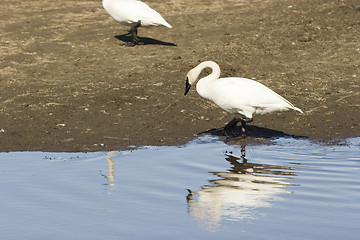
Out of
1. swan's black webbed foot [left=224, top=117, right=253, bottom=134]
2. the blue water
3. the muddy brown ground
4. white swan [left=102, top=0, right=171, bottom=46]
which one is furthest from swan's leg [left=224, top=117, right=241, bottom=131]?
white swan [left=102, top=0, right=171, bottom=46]

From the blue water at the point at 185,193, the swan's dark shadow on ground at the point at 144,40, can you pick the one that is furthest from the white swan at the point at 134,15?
the blue water at the point at 185,193

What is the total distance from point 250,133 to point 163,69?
11.2 feet

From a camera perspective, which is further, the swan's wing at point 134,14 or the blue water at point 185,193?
the swan's wing at point 134,14

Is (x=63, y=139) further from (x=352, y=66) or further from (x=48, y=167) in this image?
(x=352, y=66)

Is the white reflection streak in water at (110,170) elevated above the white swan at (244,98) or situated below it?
below

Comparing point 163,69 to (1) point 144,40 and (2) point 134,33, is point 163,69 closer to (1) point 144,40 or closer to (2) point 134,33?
(2) point 134,33

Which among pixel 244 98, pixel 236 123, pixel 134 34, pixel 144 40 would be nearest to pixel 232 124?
pixel 236 123

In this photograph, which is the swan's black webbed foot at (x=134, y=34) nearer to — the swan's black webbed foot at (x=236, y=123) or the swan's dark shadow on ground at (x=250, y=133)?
the swan's dark shadow on ground at (x=250, y=133)

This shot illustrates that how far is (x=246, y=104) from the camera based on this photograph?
381 inches

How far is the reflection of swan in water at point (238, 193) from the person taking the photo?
6031mm

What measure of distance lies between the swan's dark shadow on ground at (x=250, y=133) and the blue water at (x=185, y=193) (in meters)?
0.65

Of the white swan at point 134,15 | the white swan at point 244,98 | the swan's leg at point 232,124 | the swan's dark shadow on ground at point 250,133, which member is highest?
the white swan at point 134,15

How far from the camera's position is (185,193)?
6820mm

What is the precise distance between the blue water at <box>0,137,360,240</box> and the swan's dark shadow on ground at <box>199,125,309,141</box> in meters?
0.65
